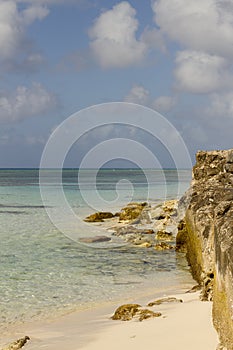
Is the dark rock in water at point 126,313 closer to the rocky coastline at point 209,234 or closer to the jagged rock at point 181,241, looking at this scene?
the rocky coastline at point 209,234

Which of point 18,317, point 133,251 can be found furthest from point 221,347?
point 133,251

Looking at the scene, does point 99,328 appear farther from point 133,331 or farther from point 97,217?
point 97,217

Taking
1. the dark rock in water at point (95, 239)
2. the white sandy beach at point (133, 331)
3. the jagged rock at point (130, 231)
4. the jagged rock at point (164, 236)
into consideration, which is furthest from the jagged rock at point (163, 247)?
the white sandy beach at point (133, 331)

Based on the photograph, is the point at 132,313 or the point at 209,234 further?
the point at 209,234

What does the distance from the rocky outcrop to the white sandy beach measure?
18.7 inches

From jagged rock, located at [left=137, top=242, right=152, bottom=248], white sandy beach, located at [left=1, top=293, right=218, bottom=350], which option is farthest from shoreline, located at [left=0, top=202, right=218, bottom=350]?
jagged rock, located at [left=137, top=242, right=152, bottom=248]

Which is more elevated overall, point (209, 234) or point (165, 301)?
point (209, 234)

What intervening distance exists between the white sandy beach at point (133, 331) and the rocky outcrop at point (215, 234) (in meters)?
0.47

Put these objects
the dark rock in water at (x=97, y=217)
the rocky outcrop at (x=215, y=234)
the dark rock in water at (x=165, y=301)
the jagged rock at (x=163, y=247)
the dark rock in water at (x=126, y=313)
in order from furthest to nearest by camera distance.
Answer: the dark rock in water at (x=97, y=217), the jagged rock at (x=163, y=247), the dark rock in water at (x=165, y=301), the dark rock in water at (x=126, y=313), the rocky outcrop at (x=215, y=234)

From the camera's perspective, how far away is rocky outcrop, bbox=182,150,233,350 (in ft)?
17.2

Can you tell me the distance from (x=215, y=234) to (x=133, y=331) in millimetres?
2670

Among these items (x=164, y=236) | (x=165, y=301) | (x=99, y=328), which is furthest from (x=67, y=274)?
(x=164, y=236)

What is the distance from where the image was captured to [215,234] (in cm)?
585

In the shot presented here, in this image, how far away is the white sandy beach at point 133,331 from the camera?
6391mm
